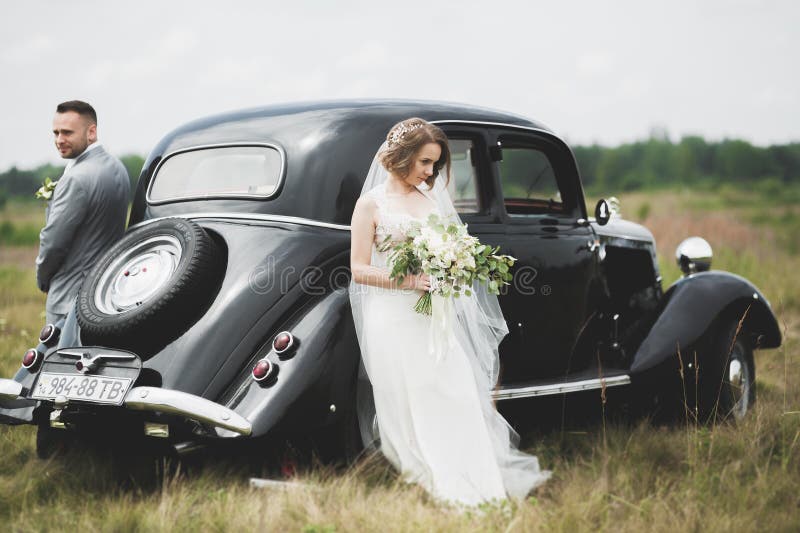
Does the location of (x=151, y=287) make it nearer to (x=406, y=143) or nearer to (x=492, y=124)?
(x=406, y=143)

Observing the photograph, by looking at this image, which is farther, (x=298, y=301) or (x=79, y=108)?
(x=79, y=108)

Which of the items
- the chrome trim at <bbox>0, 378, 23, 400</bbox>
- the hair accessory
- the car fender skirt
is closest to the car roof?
the hair accessory

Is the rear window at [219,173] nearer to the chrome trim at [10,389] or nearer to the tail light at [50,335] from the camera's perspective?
the tail light at [50,335]

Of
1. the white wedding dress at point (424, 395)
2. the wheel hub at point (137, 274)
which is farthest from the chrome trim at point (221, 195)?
the white wedding dress at point (424, 395)

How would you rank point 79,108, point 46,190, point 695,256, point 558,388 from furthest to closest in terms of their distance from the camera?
1. point 695,256
2. point 46,190
3. point 79,108
4. point 558,388

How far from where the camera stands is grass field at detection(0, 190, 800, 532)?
3.21 metres

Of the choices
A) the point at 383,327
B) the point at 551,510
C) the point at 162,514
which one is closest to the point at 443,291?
the point at 383,327

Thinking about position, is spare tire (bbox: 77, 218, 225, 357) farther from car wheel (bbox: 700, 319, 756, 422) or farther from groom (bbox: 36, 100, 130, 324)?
car wheel (bbox: 700, 319, 756, 422)

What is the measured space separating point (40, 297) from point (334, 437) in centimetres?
782

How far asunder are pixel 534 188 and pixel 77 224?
117 inches

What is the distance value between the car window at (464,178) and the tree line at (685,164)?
99.0ft

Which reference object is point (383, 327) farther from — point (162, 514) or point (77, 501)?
point (77, 501)

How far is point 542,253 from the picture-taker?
4824mm

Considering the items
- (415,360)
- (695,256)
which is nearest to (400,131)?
(415,360)
